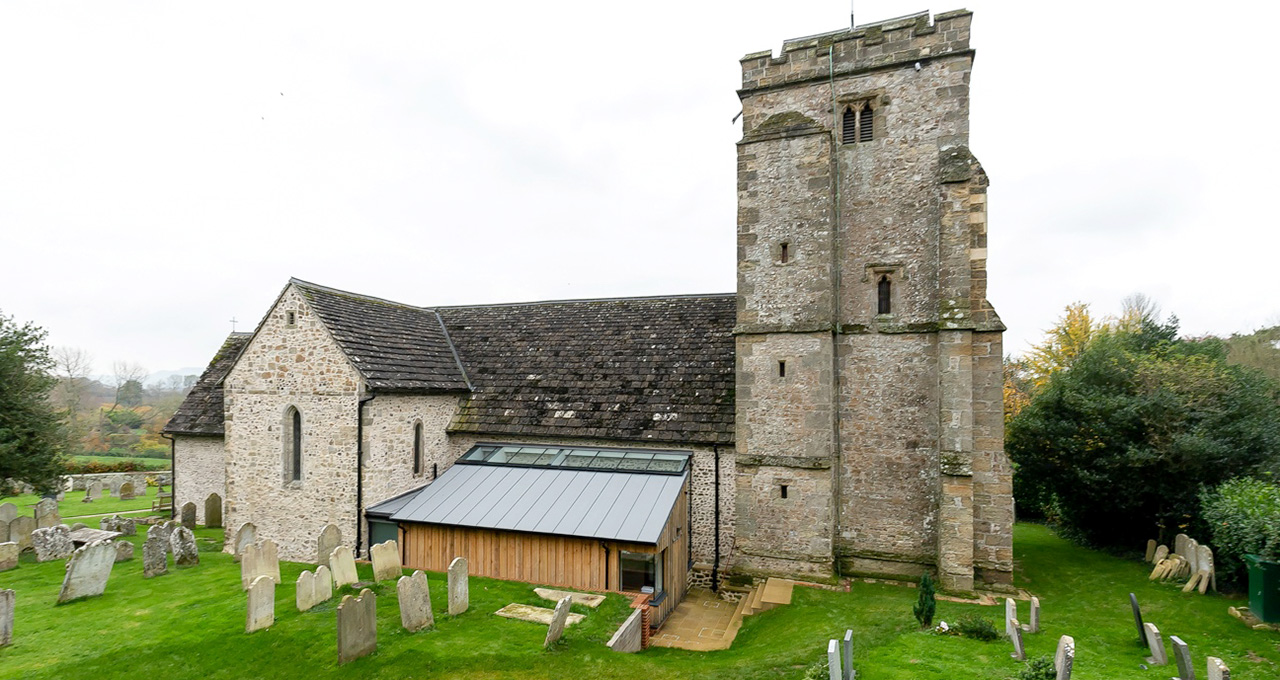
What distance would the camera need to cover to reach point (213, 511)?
19.5 m

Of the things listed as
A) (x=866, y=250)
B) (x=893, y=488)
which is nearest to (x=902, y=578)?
(x=893, y=488)

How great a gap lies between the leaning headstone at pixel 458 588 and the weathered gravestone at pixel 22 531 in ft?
49.4

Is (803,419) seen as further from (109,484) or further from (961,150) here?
(109,484)

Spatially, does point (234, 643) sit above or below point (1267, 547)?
below

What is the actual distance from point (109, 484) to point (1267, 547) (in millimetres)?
45277

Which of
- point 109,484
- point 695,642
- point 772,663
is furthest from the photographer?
point 109,484

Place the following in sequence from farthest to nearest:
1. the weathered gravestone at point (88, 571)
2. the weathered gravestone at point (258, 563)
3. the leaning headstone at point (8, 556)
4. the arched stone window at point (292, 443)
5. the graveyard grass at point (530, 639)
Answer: the arched stone window at point (292, 443), the leaning headstone at point (8, 556), the weathered gravestone at point (258, 563), the weathered gravestone at point (88, 571), the graveyard grass at point (530, 639)

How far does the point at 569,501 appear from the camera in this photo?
44.7 feet

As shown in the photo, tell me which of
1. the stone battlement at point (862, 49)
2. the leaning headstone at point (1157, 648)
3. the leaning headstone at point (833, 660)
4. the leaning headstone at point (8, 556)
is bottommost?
the leaning headstone at point (8, 556)

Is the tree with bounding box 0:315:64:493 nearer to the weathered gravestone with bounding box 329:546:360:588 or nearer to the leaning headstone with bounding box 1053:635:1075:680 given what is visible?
the weathered gravestone with bounding box 329:546:360:588

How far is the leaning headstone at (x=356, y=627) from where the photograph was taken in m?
8.94

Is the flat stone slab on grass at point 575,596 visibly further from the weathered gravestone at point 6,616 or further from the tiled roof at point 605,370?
the weathered gravestone at point 6,616

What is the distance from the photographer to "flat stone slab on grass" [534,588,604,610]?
11367 mm

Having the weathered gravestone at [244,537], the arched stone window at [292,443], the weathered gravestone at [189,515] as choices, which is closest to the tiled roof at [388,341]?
the arched stone window at [292,443]
